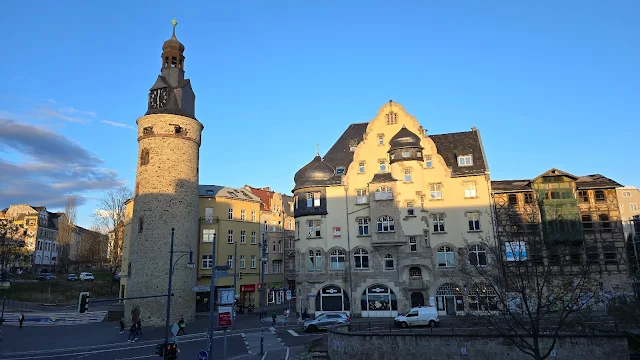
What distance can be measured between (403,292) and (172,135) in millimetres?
27936

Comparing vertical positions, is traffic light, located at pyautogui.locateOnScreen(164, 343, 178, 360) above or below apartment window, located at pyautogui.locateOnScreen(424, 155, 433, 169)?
below

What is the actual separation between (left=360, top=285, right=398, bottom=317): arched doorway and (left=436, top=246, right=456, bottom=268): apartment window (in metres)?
5.58

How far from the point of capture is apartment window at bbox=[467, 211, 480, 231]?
41.5 m

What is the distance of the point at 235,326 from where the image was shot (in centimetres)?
4100

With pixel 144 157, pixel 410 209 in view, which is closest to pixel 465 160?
pixel 410 209

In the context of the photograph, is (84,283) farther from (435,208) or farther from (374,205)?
(435,208)

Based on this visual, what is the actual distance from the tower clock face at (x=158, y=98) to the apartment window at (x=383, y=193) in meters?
24.1

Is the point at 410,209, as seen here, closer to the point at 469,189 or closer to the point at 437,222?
the point at 437,222

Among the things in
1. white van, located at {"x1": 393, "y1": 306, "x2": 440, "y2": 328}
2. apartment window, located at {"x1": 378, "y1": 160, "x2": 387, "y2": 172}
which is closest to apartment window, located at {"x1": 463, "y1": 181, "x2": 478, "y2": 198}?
apartment window, located at {"x1": 378, "y1": 160, "x2": 387, "y2": 172}

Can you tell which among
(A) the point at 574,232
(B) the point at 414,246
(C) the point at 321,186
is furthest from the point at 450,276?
(C) the point at 321,186

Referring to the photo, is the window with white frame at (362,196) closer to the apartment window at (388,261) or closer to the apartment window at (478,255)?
the apartment window at (388,261)

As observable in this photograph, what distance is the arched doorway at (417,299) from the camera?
4125 centimetres


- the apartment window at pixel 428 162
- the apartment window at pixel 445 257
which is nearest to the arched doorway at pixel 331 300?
the apartment window at pixel 445 257

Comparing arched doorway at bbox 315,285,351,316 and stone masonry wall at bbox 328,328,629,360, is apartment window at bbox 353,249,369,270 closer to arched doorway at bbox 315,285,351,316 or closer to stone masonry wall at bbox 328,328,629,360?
arched doorway at bbox 315,285,351,316
